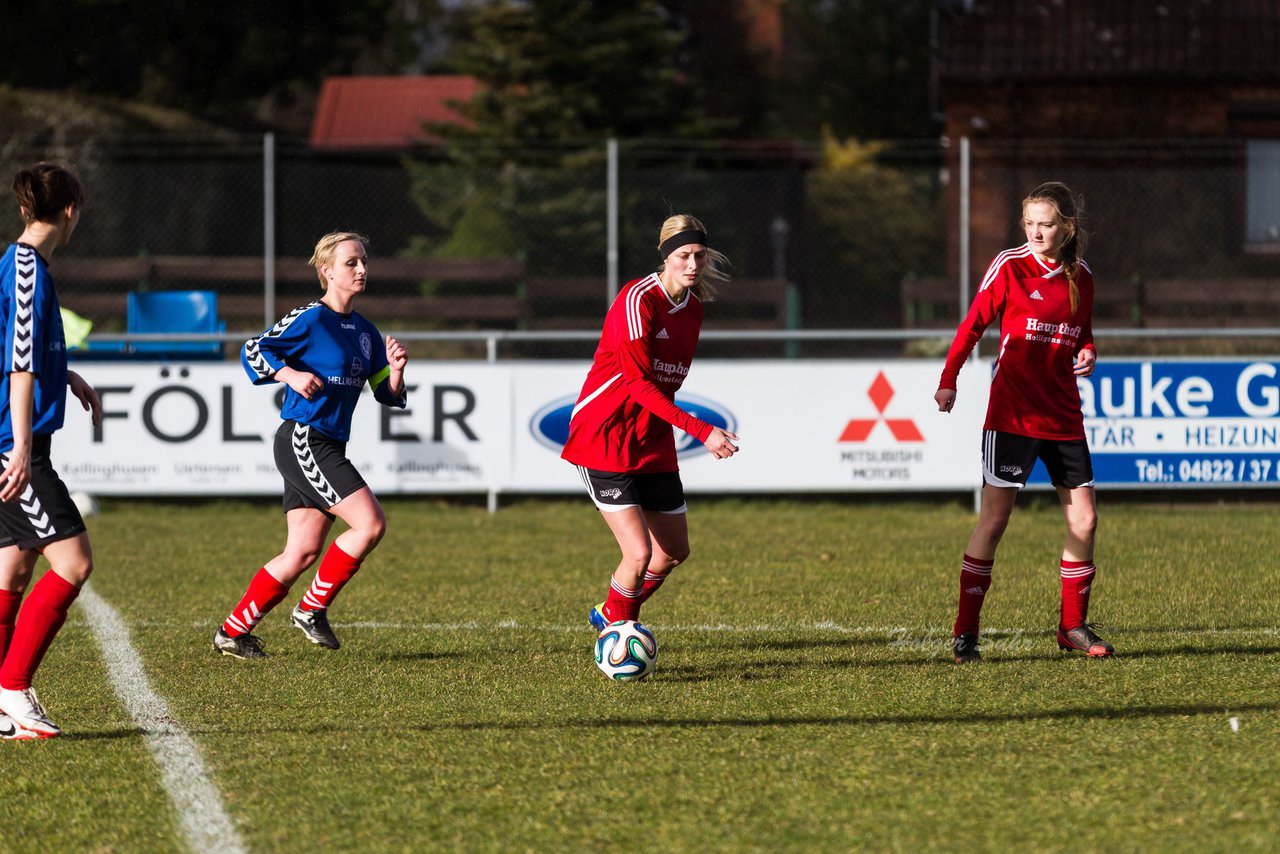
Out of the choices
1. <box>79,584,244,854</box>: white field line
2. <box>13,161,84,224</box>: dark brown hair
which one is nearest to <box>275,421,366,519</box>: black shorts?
<box>79,584,244,854</box>: white field line

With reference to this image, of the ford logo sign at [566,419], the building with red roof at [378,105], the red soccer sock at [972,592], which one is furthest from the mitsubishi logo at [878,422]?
the building with red roof at [378,105]

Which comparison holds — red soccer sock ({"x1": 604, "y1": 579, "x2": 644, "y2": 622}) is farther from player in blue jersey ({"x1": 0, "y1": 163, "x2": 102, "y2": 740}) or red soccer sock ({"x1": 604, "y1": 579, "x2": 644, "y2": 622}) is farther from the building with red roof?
the building with red roof

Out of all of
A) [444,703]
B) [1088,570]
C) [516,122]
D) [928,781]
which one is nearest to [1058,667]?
[1088,570]

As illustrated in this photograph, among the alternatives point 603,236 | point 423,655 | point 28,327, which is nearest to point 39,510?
point 28,327

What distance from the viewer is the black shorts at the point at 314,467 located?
7.02 meters

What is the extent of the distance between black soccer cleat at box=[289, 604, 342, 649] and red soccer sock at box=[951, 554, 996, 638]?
273cm

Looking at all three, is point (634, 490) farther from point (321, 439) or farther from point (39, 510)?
point (39, 510)

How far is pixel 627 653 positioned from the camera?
6.46 m

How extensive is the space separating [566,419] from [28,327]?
25.4 ft

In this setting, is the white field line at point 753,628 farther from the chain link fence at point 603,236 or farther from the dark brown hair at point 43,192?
the chain link fence at point 603,236

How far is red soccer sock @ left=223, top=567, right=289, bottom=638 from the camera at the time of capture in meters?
7.03

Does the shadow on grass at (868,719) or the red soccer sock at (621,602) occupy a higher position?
the red soccer sock at (621,602)

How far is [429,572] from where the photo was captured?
987cm

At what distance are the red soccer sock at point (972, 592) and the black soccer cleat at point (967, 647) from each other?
0.04ft
